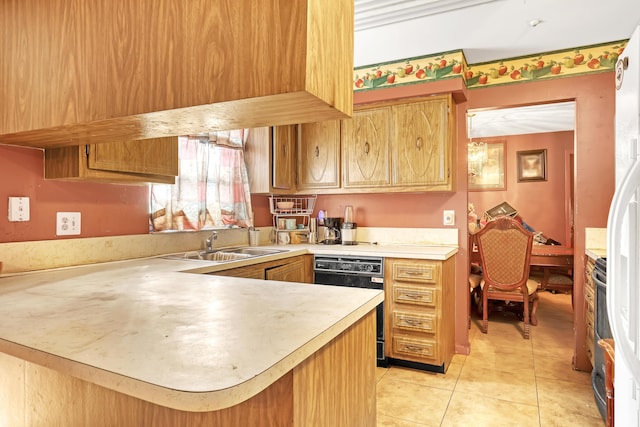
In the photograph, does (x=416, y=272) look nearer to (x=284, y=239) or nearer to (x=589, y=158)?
(x=284, y=239)

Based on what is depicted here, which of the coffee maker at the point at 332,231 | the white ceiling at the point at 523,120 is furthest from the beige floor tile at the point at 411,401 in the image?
the white ceiling at the point at 523,120

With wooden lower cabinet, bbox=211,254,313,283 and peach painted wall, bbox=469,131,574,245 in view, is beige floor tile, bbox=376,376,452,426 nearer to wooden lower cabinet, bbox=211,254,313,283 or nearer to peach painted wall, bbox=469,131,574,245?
wooden lower cabinet, bbox=211,254,313,283

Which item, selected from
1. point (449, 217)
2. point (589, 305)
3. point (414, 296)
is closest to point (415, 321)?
point (414, 296)

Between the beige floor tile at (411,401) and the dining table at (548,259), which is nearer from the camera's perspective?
the beige floor tile at (411,401)

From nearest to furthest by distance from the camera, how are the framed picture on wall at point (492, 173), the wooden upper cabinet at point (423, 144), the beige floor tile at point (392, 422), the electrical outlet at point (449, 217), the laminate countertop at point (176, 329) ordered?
1. the laminate countertop at point (176, 329)
2. the beige floor tile at point (392, 422)
3. the wooden upper cabinet at point (423, 144)
4. the electrical outlet at point (449, 217)
5. the framed picture on wall at point (492, 173)

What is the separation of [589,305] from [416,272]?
1249mm

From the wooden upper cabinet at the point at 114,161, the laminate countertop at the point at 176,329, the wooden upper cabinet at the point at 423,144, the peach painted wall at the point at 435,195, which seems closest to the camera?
the laminate countertop at the point at 176,329

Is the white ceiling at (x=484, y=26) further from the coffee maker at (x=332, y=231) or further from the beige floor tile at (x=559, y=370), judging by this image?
Answer: the beige floor tile at (x=559, y=370)

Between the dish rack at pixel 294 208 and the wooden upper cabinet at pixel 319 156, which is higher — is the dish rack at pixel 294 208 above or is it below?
below

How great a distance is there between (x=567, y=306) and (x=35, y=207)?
18.0 feet

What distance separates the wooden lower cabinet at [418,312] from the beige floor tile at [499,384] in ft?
0.63

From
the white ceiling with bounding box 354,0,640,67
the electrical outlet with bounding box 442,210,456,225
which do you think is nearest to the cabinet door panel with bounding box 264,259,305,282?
the electrical outlet with bounding box 442,210,456,225

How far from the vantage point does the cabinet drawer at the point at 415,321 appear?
9.07ft

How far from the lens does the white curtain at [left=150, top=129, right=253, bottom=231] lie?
263 cm
